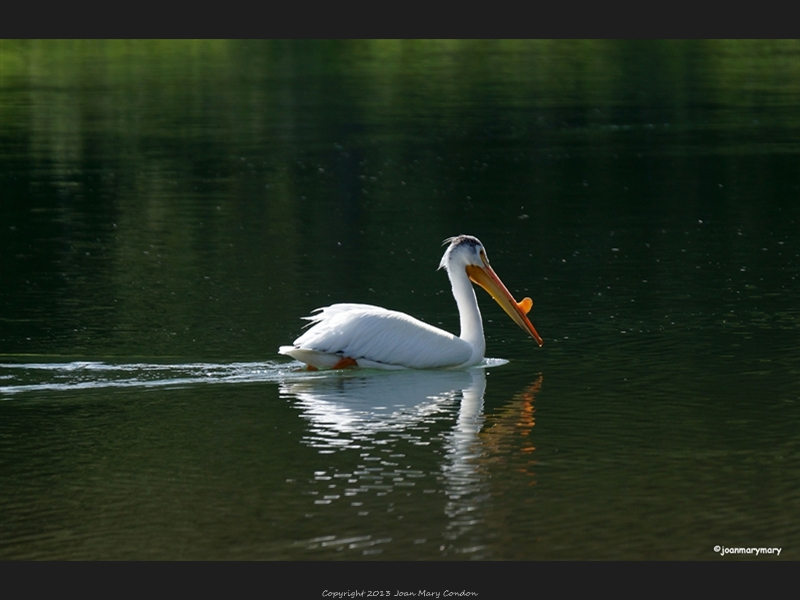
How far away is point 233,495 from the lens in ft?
25.9

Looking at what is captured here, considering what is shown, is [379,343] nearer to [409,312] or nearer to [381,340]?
[381,340]

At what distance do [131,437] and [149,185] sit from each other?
13131mm

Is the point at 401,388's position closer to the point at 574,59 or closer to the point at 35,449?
the point at 35,449

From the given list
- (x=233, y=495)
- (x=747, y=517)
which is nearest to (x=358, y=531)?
(x=233, y=495)

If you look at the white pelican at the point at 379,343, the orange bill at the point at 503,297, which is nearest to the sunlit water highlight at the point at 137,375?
the white pelican at the point at 379,343

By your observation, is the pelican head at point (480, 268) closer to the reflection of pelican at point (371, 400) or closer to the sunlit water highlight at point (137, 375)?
the reflection of pelican at point (371, 400)

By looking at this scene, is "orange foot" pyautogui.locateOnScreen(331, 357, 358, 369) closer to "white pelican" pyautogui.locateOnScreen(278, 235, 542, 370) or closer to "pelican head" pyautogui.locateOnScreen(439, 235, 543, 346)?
"white pelican" pyautogui.locateOnScreen(278, 235, 542, 370)

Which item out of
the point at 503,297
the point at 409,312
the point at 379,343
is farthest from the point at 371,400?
the point at 409,312

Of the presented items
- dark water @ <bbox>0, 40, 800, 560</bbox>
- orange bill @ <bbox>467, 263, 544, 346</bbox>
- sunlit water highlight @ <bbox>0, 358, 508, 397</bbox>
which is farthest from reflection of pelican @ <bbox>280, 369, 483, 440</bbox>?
orange bill @ <bbox>467, 263, 544, 346</bbox>

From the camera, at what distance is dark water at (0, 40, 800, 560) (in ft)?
24.7

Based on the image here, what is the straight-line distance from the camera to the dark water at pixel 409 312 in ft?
24.7

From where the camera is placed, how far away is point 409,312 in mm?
13133

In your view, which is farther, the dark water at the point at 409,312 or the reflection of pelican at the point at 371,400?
the reflection of pelican at the point at 371,400

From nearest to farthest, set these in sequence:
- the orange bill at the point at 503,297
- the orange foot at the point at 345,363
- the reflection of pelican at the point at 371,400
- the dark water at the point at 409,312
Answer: the dark water at the point at 409,312, the reflection of pelican at the point at 371,400, the orange foot at the point at 345,363, the orange bill at the point at 503,297
